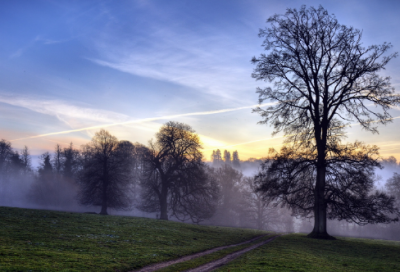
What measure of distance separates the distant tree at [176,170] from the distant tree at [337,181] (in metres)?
21.7

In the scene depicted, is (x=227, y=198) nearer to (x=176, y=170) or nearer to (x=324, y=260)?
(x=176, y=170)

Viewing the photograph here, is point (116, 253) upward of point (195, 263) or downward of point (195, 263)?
upward

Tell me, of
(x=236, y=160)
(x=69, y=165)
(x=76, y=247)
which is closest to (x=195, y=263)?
(x=76, y=247)

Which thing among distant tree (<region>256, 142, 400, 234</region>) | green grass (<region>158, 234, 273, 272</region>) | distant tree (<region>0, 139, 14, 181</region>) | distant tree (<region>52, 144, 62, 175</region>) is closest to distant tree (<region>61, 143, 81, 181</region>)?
distant tree (<region>52, 144, 62, 175</region>)

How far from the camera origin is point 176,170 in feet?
168

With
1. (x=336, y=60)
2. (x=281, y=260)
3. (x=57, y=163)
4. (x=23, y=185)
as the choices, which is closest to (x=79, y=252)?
(x=281, y=260)

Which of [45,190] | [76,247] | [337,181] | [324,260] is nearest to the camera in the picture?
[76,247]

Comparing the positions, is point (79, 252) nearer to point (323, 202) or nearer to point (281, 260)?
point (281, 260)

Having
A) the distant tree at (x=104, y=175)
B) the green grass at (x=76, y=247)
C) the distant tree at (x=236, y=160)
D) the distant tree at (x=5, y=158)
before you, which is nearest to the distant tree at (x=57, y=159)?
the distant tree at (x=5, y=158)

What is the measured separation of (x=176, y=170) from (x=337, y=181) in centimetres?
2972

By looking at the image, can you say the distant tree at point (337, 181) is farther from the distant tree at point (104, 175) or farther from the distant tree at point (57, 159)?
Result: the distant tree at point (57, 159)

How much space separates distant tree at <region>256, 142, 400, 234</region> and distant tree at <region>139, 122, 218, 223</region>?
21707mm

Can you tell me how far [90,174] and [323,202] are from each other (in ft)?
131

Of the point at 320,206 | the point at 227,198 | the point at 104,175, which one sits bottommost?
the point at 227,198
